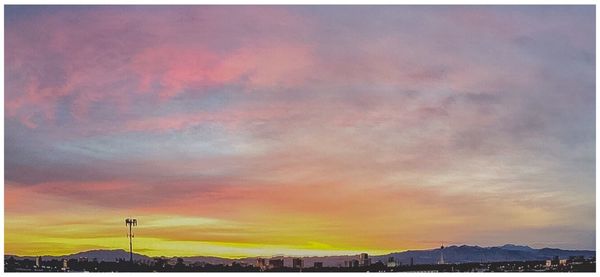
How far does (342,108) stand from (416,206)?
1.05 m

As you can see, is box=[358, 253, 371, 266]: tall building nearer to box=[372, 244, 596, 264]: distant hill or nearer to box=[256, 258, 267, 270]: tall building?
box=[372, 244, 596, 264]: distant hill

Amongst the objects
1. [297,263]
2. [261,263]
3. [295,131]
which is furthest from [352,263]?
[295,131]

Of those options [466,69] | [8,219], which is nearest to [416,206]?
[466,69]

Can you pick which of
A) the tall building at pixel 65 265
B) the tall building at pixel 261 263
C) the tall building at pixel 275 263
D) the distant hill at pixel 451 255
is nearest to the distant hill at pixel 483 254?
the distant hill at pixel 451 255

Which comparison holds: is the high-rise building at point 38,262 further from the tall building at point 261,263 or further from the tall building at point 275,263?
the tall building at point 275,263

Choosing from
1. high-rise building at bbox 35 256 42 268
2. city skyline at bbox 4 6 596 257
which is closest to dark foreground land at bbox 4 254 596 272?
high-rise building at bbox 35 256 42 268

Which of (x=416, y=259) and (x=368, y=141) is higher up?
(x=368, y=141)

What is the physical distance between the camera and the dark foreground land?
11953 mm

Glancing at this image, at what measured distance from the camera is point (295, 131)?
12328mm

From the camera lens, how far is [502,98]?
12.2 meters

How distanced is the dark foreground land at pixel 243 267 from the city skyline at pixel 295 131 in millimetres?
134

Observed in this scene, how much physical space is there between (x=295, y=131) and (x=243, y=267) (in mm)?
1245
